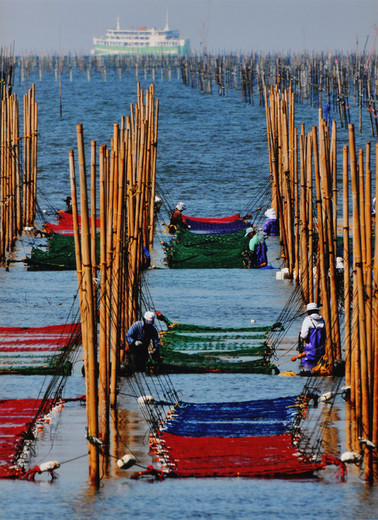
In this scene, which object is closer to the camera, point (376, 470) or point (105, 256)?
point (376, 470)

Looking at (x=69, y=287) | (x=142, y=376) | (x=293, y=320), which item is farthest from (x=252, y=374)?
(x=69, y=287)

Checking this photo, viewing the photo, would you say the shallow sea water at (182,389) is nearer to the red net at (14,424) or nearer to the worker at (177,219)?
the red net at (14,424)

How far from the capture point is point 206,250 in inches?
952

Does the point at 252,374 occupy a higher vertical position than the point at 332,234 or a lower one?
lower

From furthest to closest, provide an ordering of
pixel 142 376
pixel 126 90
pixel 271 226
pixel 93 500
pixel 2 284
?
pixel 126 90, pixel 271 226, pixel 2 284, pixel 142 376, pixel 93 500

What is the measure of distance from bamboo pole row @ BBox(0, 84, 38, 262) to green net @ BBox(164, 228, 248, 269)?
3.70 meters

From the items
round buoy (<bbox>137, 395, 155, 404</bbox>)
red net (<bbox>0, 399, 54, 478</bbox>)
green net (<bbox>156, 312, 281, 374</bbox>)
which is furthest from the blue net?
green net (<bbox>156, 312, 281, 374</bbox>)

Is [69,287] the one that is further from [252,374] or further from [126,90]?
[126,90]

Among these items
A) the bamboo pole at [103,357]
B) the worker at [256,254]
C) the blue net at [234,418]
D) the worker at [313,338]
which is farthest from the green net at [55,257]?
the bamboo pole at [103,357]

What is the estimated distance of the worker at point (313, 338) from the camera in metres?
15.3

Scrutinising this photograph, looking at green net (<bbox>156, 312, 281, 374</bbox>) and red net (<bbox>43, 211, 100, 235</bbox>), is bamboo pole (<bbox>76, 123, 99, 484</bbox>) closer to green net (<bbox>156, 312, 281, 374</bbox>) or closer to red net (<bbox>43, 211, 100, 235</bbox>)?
green net (<bbox>156, 312, 281, 374</bbox>)

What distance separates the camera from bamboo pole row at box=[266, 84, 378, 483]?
→ 432 inches

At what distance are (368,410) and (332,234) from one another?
15.4 feet

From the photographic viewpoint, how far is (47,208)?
35.3 meters
